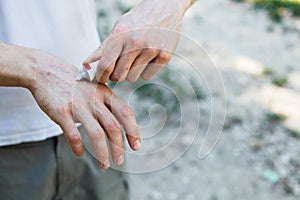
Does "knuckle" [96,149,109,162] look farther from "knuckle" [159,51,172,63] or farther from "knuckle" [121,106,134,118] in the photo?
"knuckle" [159,51,172,63]

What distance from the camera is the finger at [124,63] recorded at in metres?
0.79

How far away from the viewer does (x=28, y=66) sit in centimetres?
80

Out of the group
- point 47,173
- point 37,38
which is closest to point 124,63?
point 37,38

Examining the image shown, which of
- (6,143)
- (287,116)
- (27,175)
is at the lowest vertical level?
(287,116)

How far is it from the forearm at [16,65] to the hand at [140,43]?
10 centimetres

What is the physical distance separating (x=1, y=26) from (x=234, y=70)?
1.76 metres

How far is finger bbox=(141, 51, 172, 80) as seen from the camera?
0.84 metres

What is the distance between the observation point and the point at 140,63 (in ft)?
2.68

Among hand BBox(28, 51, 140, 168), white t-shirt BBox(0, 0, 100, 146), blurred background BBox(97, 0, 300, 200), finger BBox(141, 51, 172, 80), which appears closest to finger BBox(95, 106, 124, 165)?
hand BBox(28, 51, 140, 168)

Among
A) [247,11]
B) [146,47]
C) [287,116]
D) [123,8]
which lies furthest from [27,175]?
[247,11]

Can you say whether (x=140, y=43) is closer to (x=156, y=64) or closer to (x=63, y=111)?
(x=156, y=64)

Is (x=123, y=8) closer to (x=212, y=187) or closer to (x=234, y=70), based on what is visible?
(x=234, y=70)

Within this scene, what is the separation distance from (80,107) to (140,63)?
0.13 metres

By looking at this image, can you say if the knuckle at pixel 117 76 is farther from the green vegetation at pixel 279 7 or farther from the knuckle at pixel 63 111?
the green vegetation at pixel 279 7
